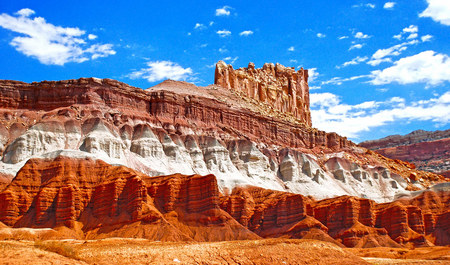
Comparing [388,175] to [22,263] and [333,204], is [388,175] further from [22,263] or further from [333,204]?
[22,263]

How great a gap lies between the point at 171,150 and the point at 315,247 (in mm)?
52212

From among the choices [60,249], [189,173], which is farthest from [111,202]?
[60,249]

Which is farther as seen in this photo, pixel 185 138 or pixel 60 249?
pixel 185 138

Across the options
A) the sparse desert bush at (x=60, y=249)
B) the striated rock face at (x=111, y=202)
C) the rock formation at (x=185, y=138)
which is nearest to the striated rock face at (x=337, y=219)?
the rock formation at (x=185, y=138)

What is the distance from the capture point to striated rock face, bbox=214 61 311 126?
151625 millimetres

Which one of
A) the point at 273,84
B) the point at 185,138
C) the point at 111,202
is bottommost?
the point at 111,202

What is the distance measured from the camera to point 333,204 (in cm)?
9625

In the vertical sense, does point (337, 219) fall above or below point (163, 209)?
below

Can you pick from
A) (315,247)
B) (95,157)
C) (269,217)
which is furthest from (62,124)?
(315,247)

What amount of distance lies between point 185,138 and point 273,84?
6219 cm

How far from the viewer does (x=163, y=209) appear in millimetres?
77625

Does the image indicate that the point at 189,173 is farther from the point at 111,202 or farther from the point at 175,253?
the point at 175,253

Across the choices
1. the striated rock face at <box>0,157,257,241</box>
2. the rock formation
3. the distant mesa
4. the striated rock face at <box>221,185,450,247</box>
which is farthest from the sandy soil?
the rock formation

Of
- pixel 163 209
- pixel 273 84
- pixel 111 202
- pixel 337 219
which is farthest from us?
pixel 273 84
